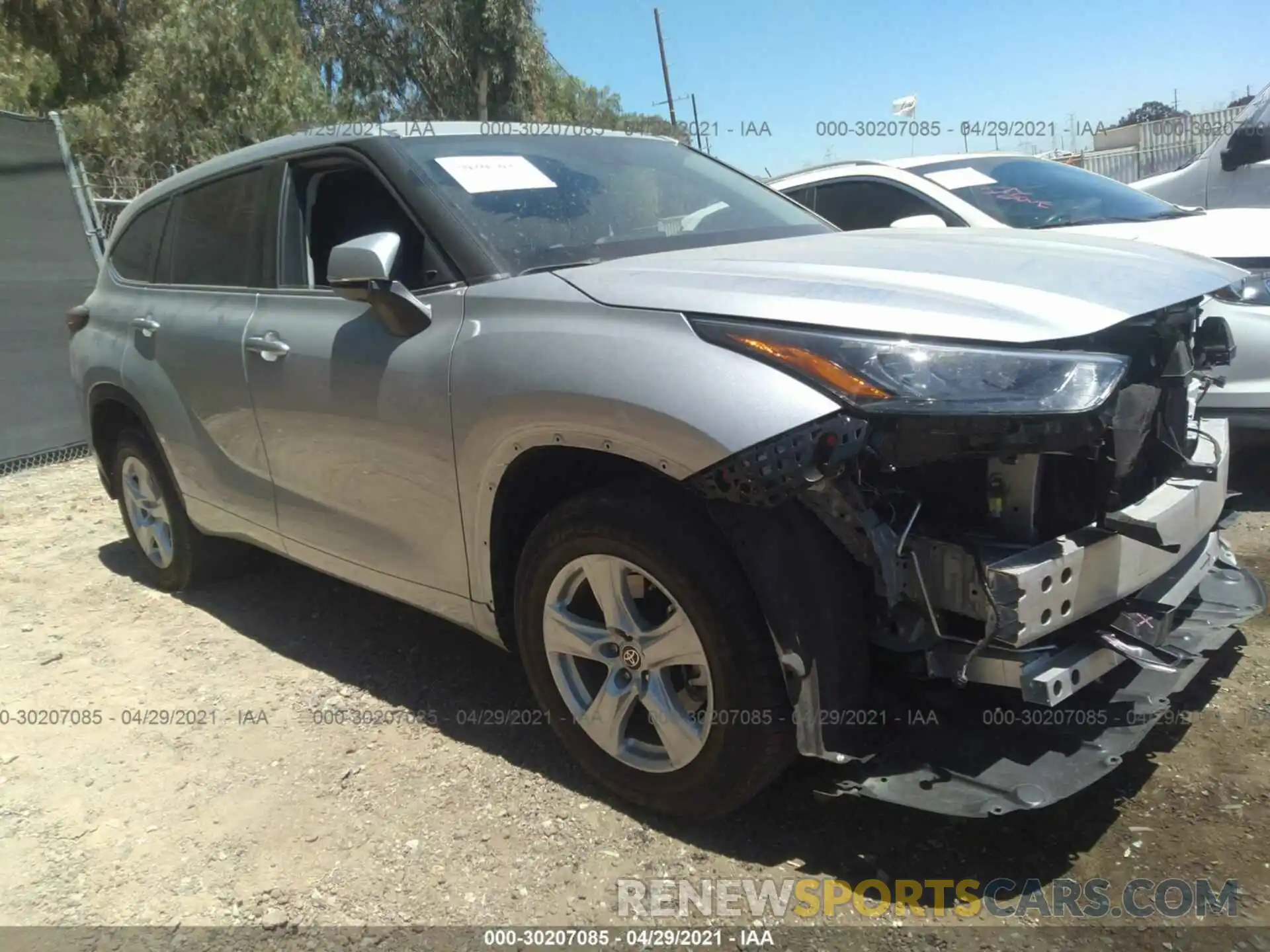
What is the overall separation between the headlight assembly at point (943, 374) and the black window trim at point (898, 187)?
11.6ft

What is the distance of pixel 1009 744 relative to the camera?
7.69ft

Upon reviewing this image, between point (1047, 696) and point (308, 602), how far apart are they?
3.36m

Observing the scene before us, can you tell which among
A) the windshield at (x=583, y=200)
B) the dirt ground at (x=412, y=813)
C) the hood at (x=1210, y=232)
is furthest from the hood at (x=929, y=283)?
the hood at (x=1210, y=232)

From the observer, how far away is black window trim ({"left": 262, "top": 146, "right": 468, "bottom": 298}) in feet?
9.38

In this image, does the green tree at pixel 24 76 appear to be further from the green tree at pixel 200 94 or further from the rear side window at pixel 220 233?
the rear side window at pixel 220 233

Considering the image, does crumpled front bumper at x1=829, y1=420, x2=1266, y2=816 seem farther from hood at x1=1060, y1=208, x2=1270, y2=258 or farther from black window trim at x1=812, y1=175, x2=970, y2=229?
black window trim at x1=812, y1=175, x2=970, y2=229

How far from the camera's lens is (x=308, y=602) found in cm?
452

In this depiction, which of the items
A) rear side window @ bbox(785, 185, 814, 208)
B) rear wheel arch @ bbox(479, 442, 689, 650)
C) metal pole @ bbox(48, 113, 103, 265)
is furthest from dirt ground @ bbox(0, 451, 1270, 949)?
metal pole @ bbox(48, 113, 103, 265)

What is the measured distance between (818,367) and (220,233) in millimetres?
2826

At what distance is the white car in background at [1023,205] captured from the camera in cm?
472

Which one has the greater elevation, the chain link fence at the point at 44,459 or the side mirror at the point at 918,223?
the side mirror at the point at 918,223

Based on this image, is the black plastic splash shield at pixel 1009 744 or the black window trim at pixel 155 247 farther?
the black window trim at pixel 155 247

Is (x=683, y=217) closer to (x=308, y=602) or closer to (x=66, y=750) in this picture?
(x=308, y=602)

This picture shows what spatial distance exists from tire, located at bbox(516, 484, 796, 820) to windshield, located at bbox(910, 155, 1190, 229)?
4.00 m
